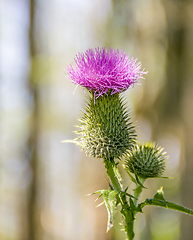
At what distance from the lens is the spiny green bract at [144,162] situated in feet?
6.81

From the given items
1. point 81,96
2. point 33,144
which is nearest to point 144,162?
point 33,144

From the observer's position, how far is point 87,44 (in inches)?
510

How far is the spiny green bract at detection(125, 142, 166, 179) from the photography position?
6.81ft

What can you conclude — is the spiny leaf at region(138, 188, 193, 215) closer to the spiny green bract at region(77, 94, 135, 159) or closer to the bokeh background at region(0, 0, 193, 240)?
the spiny green bract at region(77, 94, 135, 159)

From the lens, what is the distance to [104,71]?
2.00 metres

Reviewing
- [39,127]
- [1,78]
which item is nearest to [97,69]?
[39,127]

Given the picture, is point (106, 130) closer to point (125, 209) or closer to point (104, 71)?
point (104, 71)

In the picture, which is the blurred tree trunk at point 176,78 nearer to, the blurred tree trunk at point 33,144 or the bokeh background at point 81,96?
the bokeh background at point 81,96

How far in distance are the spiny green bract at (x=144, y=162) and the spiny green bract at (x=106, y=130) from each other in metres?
0.12

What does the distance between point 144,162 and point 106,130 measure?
43 cm

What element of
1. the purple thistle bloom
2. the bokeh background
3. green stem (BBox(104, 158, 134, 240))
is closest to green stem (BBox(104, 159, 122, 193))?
green stem (BBox(104, 158, 134, 240))

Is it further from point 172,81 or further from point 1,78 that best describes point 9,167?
point 172,81

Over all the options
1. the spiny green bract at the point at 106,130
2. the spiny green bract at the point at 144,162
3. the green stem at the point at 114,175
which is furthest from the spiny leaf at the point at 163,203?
the spiny green bract at the point at 106,130

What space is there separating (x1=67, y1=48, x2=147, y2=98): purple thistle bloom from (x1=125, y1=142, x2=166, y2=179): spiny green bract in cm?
60
